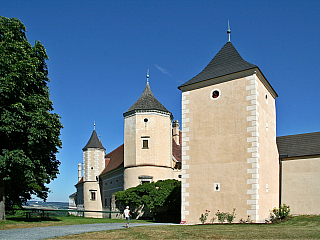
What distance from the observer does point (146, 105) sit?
33000 millimetres

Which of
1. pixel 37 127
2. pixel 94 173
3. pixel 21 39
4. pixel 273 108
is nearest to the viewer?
pixel 37 127

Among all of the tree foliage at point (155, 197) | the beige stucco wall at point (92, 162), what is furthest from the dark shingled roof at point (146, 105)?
the beige stucco wall at point (92, 162)

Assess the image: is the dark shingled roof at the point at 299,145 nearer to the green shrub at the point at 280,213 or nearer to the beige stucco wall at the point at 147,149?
the green shrub at the point at 280,213

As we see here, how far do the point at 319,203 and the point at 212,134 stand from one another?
321 inches

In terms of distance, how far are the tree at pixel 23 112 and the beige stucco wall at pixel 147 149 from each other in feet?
37.8

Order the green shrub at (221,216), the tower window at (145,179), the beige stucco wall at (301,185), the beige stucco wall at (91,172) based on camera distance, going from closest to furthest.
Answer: the green shrub at (221,216), the beige stucco wall at (301,185), the tower window at (145,179), the beige stucco wall at (91,172)

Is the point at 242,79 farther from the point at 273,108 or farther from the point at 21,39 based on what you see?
the point at 21,39

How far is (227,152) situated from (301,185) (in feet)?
21.6

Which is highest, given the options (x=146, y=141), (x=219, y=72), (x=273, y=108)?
(x=219, y=72)

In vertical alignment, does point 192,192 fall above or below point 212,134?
below

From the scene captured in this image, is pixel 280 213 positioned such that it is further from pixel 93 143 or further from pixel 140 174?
pixel 93 143

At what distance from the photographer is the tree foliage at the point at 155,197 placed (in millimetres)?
25531

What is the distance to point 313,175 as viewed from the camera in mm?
20969

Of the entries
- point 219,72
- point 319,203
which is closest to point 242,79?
point 219,72
